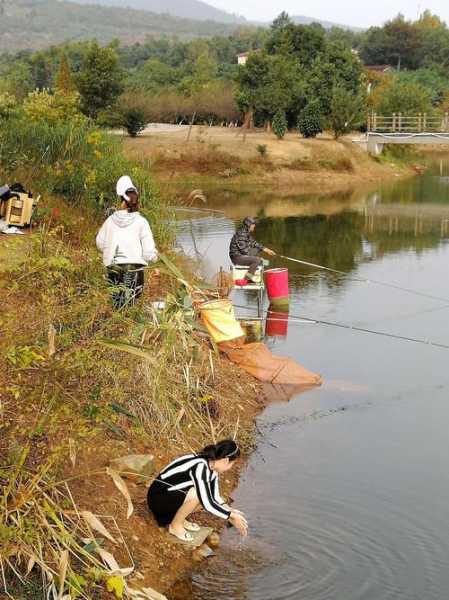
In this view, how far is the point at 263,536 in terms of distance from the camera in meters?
7.91

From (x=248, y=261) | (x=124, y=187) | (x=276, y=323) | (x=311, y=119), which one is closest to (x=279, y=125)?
(x=311, y=119)

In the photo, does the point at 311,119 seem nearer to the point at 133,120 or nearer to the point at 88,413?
the point at 133,120

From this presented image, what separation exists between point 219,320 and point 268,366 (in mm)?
732

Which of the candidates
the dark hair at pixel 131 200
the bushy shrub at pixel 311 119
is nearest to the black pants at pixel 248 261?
the dark hair at pixel 131 200

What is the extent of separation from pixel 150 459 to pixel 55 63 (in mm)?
98216

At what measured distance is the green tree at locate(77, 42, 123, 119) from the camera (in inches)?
1697

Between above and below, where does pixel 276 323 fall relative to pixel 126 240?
below

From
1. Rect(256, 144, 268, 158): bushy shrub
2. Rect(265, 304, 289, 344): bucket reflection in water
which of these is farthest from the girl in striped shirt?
Rect(256, 144, 268, 158): bushy shrub

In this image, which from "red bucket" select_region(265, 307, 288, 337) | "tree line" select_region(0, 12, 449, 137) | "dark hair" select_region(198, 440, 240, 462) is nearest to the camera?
"dark hair" select_region(198, 440, 240, 462)

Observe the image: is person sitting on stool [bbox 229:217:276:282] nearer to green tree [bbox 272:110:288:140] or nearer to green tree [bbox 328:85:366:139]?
green tree [bbox 272:110:288:140]

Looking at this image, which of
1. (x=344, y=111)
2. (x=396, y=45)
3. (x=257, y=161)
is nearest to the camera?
(x=257, y=161)

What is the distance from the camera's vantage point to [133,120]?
44562 millimetres

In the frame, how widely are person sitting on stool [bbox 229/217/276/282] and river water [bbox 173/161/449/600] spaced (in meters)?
0.73

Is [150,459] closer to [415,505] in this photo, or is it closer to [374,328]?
[415,505]
